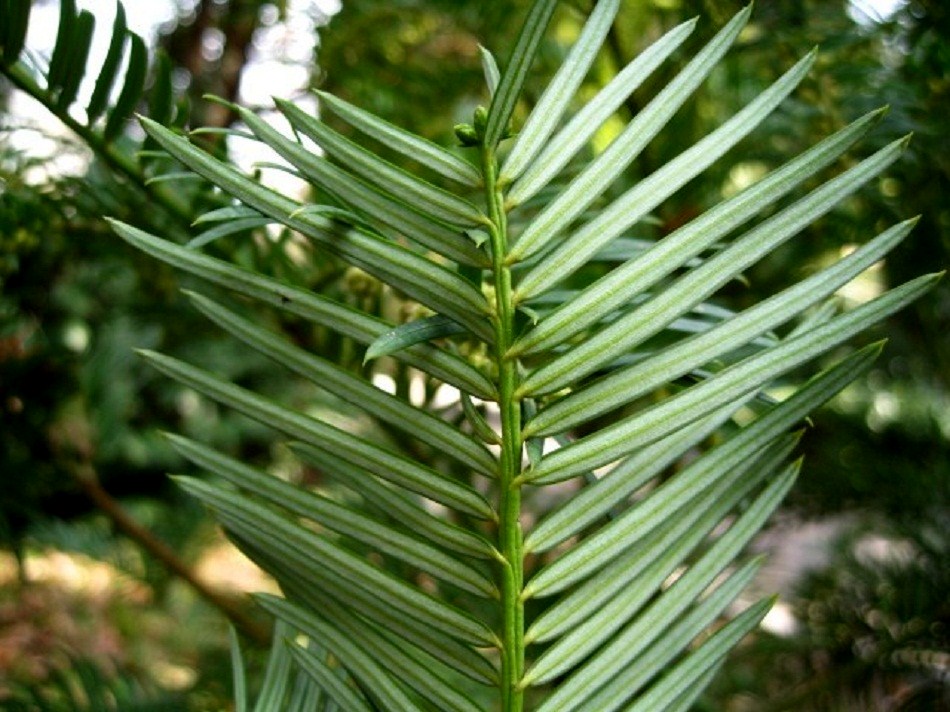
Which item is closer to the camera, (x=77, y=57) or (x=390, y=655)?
(x=390, y=655)

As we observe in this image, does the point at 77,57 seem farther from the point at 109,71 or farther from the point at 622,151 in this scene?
the point at 622,151

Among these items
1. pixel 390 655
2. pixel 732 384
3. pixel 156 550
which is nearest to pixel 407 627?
pixel 390 655

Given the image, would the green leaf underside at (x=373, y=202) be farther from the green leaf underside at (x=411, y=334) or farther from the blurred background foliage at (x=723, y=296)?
the blurred background foliage at (x=723, y=296)

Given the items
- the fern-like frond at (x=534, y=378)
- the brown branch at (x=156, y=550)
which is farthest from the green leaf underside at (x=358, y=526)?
the brown branch at (x=156, y=550)

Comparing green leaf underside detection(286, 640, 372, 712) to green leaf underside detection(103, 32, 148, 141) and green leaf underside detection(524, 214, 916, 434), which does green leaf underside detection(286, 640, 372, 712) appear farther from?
green leaf underside detection(103, 32, 148, 141)

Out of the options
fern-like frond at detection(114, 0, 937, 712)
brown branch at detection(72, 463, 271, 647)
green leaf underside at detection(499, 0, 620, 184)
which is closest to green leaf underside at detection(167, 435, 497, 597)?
fern-like frond at detection(114, 0, 937, 712)

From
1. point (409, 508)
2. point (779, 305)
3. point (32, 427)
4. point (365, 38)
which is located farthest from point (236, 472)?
point (365, 38)
